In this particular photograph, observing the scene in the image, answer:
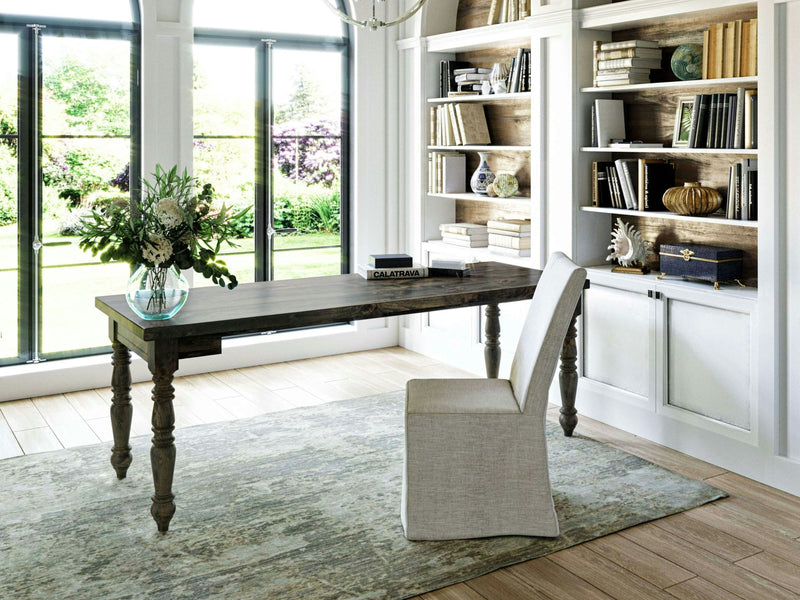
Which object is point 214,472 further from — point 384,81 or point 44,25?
point 384,81

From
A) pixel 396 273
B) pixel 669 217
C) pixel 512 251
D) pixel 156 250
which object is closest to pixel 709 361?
pixel 669 217

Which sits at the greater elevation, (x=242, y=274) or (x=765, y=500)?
(x=242, y=274)

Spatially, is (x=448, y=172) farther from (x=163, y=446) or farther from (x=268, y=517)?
(x=163, y=446)

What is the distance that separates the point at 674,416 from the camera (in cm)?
411

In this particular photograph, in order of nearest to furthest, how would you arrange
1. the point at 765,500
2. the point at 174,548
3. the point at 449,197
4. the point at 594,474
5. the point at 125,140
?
the point at 174,548 → the point at 765,500 → the point at 594,474 → the point at 125,140 → the point at 449,197

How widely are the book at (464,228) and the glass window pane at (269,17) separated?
60.7 inches

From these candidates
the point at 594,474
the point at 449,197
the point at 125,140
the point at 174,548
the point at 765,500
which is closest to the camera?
the point at 174,548

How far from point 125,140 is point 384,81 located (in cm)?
179

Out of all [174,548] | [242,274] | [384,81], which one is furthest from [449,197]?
[174,548]

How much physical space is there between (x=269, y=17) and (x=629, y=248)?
112 inches

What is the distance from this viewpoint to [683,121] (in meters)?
4.13

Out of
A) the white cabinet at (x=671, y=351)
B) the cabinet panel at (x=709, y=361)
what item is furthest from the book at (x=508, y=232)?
the cabinet panel at (x=709, y=361)

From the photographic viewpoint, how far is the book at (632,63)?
426 cm

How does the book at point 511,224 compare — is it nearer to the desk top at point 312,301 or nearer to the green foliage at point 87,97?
the desk top at point 312,301
